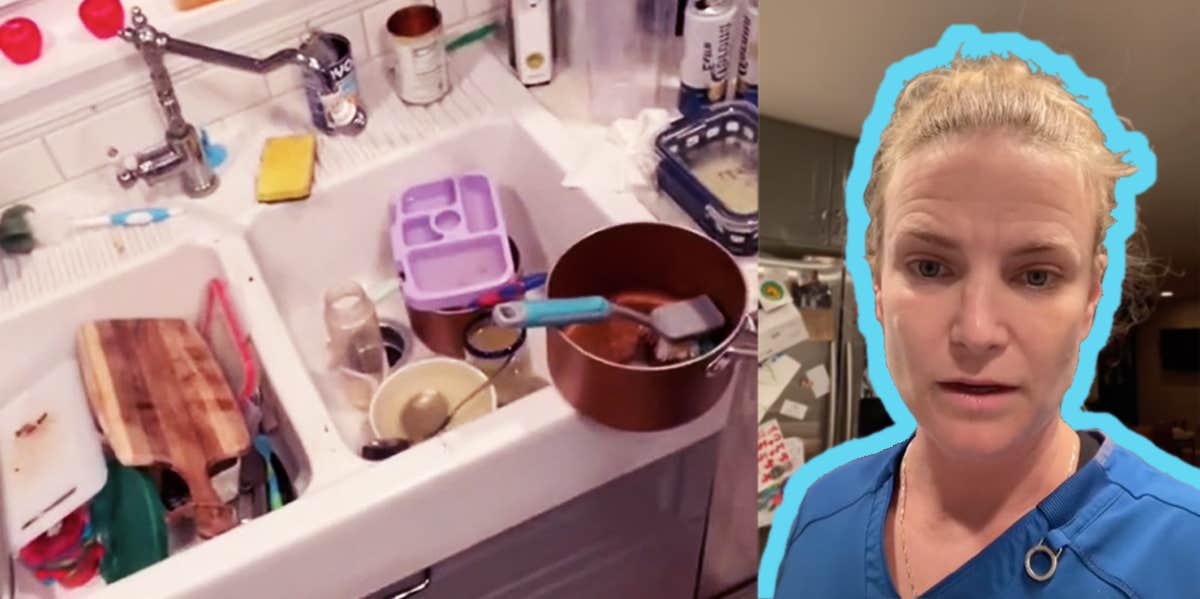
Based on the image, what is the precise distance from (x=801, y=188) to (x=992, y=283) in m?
0.10

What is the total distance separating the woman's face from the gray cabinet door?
0.04m

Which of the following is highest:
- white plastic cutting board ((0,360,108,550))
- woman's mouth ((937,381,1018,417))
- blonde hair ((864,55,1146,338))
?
blonde hair ((864,55,1146,338))

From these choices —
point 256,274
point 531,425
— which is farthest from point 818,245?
point 256,274

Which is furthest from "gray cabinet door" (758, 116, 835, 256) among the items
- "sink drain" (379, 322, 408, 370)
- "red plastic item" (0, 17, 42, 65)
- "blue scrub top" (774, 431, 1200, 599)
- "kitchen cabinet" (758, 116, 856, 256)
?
"red plastic item" (0, 17, 42, 65)

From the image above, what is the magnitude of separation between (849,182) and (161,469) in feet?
2.64

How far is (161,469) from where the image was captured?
1.02m

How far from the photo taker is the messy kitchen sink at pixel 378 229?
114cm

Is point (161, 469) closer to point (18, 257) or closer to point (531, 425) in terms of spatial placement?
point (18, 257)

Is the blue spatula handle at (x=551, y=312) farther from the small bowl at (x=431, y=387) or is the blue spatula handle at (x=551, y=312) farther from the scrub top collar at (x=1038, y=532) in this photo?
the scrub top collar at (x=1038, y=532)

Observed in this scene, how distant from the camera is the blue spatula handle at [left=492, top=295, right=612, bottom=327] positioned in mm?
802

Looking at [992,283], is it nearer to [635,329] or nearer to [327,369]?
[635,329]

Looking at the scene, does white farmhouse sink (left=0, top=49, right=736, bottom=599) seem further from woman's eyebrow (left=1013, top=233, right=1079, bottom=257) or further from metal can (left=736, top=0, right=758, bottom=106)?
woman's eyebrow (left=1013, top=233, right=1079, bottom=257)

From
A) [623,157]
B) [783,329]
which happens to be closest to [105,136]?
[623,157]

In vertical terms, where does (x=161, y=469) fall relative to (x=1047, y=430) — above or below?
below
